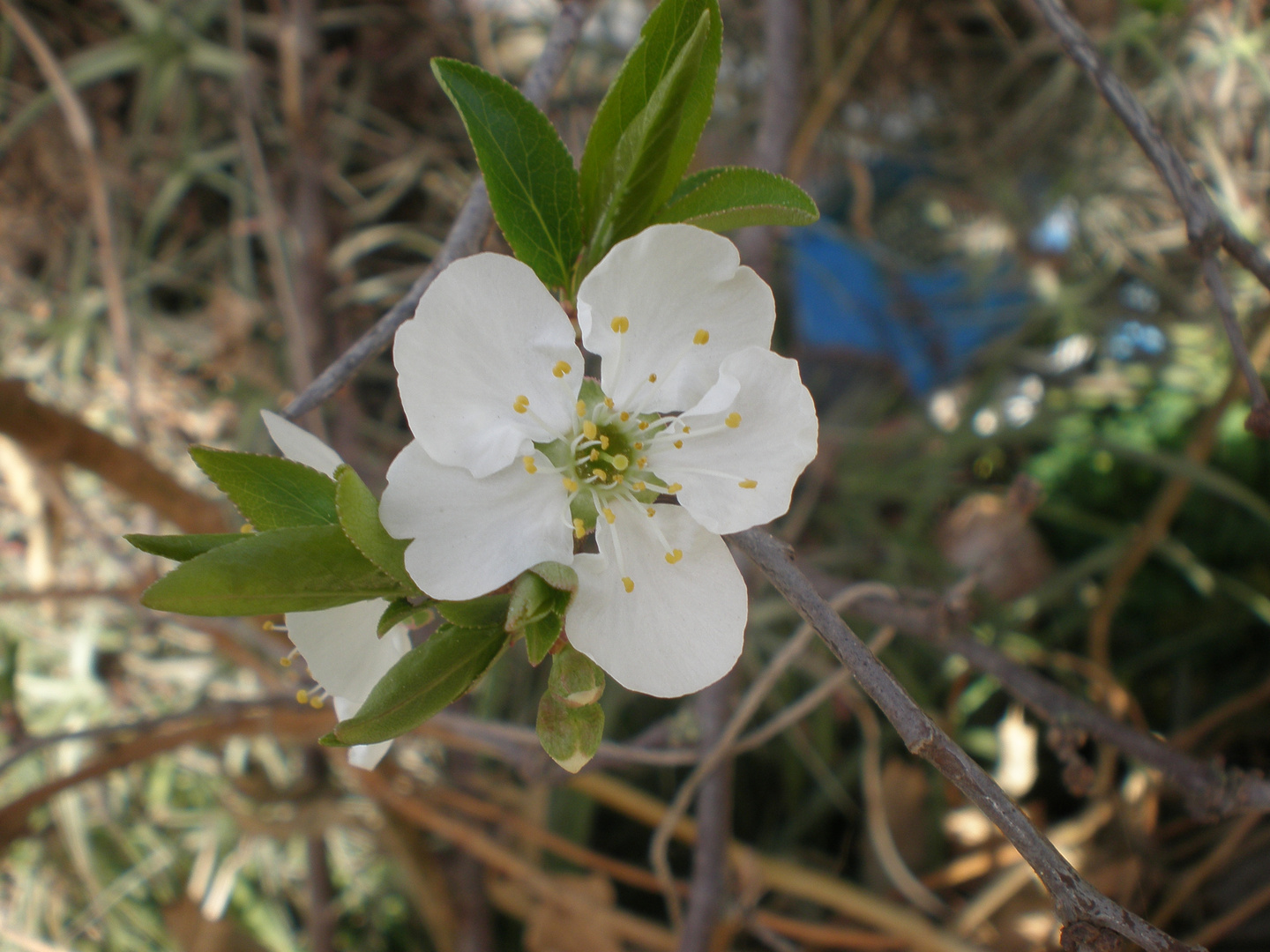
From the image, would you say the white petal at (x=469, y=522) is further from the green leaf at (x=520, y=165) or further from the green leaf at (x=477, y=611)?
the green leaf at (x=520, y=165)

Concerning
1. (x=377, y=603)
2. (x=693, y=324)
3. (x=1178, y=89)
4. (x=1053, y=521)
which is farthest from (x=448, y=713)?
(x=1178, y=89)

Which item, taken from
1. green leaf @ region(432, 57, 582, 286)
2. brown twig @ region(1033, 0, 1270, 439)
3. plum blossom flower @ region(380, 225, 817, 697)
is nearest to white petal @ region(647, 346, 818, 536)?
plum blossom flower @ region(380, 225, 817, 697)

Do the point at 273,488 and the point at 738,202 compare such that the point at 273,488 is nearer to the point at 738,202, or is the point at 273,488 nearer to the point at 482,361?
the point at 482,361

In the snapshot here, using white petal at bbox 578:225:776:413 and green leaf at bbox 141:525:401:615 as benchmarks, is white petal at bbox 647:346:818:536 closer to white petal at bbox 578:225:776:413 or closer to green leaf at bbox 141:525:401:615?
white petal at bbox 578:225:776:413


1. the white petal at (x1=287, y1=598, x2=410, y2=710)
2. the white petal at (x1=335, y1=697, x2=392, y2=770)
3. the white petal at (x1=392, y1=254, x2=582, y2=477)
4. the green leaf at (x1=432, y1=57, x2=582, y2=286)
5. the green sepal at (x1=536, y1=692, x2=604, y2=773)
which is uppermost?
the green leaf at (x1=432, y1=57, x2=582, y2=286)

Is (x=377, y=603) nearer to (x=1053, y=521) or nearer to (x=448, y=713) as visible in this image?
(x=448, y=713)

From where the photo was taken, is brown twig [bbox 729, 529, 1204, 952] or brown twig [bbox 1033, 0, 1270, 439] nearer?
brown twig [bbox 729, 529, 1204, 952]

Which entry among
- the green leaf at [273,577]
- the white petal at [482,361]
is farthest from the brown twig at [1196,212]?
the green leaf at [273,577]
